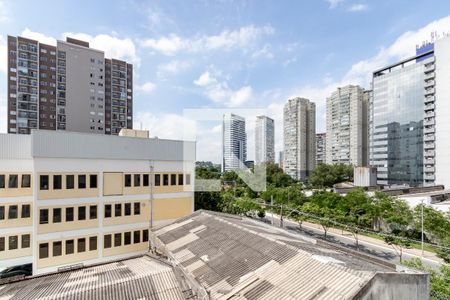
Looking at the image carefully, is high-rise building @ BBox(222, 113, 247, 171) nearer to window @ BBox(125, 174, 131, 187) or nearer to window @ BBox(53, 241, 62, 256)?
window @ BBox(125, 174, 131, 187)

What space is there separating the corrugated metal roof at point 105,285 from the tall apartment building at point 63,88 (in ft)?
120

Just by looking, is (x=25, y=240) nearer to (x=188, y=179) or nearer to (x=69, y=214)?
(x=69, y=214)

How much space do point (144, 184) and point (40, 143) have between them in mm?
5336

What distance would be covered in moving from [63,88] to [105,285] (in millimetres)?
40120

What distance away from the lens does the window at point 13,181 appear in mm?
12172

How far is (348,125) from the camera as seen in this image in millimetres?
60031

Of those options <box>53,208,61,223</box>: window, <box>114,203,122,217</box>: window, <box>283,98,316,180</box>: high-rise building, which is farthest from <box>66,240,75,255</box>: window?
<box>283,98,316,180</box>: high-rise building

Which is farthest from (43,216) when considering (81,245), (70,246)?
(81,245)

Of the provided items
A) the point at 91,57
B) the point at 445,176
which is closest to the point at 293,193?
the point at 445,176

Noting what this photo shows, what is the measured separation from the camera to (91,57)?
39875 mm

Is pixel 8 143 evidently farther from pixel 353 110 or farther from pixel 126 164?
pixel 353 110

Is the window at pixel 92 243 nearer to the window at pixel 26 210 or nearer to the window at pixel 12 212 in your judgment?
the window at pixel 26 210

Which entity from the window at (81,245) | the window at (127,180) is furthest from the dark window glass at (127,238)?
the window at (127,180)

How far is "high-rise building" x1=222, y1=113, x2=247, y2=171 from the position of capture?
52.9ft
